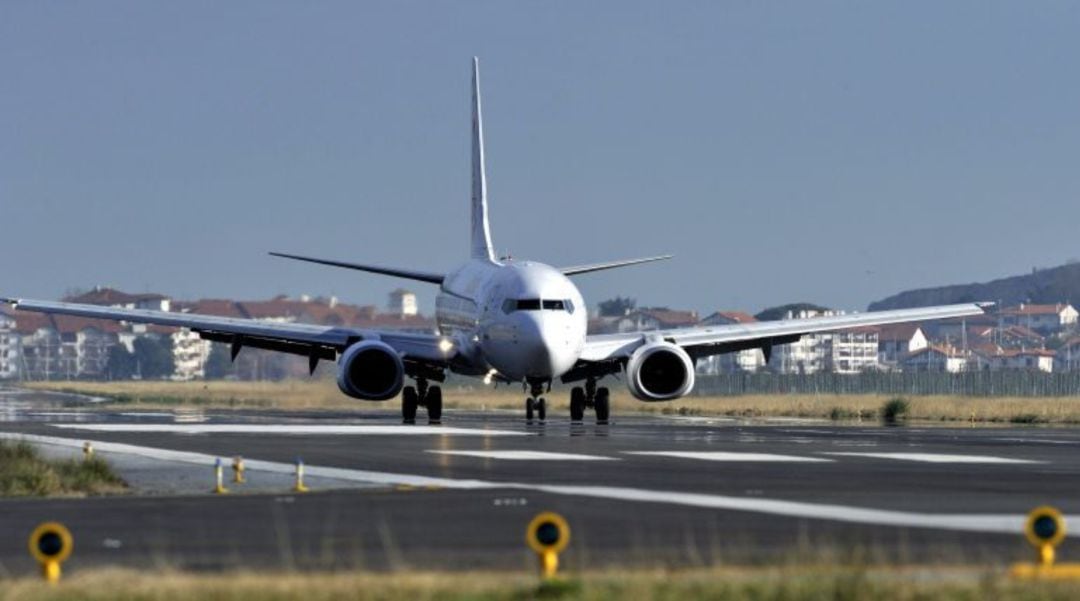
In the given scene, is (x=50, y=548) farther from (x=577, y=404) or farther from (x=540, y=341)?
(x=577, y=404)

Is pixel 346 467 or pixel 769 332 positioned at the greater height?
pixel 769 332

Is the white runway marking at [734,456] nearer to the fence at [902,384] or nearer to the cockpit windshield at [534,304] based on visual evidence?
the cockpit windshield at [534,304]

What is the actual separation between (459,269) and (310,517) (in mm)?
45601

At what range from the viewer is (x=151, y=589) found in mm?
17406

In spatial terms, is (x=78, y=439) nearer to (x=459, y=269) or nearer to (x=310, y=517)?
(x=310, y=517)

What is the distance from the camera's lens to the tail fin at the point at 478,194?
77.9 m

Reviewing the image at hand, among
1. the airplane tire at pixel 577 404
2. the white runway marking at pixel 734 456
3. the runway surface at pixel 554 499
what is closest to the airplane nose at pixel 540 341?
the airplane tire at pixel 577 404

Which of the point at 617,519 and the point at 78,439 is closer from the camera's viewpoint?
the point at 617,519

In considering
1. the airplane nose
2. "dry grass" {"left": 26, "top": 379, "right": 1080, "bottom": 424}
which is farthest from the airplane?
"dry grass" {"left": 26, "top": 379, "right": 1080, "bottom": 424}

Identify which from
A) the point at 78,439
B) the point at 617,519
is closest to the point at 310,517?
the point at 617,519

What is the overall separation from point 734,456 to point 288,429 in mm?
16129

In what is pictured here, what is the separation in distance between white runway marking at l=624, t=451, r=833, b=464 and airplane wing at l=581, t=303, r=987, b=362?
2430 cm

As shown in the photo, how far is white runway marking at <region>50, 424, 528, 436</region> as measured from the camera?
5072cm

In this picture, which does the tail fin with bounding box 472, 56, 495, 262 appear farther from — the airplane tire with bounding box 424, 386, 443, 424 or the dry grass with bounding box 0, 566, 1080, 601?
the dry grass with bounding box 0, 566, 1080, 601
